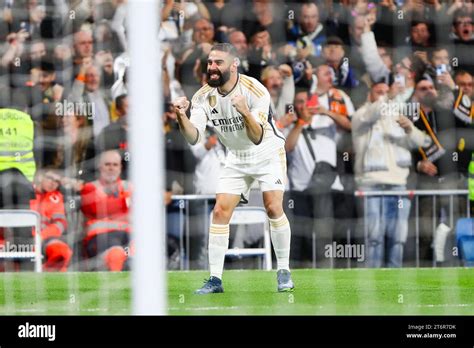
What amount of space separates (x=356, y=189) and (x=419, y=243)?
78cm

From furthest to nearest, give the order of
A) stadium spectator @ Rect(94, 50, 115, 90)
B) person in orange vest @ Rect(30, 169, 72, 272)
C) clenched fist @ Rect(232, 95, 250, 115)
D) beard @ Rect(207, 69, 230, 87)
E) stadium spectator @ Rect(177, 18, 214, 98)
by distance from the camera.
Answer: stadium spectator @ Rect(177, 18, 214, 98) → person in orange vest @ Rect(30, 169, 72, 272) → stadium spectator @ Rect(94, 50, 115, 90) → beard @ Rect(207, 69, 230, 87) → clenched fist @ Rect(232, 95, 250, 115)

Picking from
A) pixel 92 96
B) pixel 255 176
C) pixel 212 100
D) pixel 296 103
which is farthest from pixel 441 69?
pixel 92 96

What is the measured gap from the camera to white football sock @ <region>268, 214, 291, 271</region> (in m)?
10.2

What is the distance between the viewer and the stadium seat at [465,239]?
1209cm

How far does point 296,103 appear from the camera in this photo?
12.0m

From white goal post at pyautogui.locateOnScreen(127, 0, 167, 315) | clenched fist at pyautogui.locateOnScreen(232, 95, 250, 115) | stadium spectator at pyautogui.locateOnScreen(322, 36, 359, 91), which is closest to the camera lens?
white goal post at pyautogui.locateOnScreen(127, 0, 167, 315)

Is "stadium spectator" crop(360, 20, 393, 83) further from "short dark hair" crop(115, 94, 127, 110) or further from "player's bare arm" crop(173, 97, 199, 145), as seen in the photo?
"player's bare arm" crop(173, 97, 199, 145)

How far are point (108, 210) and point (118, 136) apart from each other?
0.63 m

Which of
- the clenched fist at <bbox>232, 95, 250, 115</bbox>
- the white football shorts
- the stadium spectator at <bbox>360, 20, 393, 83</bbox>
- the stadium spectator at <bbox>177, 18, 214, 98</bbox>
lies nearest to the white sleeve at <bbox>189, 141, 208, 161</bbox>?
the stadium spectator at <bbox>177, 18, 214, 98</bbox>

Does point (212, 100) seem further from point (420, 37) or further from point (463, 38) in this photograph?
point (463, 38)

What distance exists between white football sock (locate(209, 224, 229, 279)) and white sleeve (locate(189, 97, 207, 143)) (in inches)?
26.0

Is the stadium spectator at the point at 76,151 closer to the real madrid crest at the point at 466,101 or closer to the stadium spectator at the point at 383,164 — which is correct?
the stadium spectator at the point at 383,164
